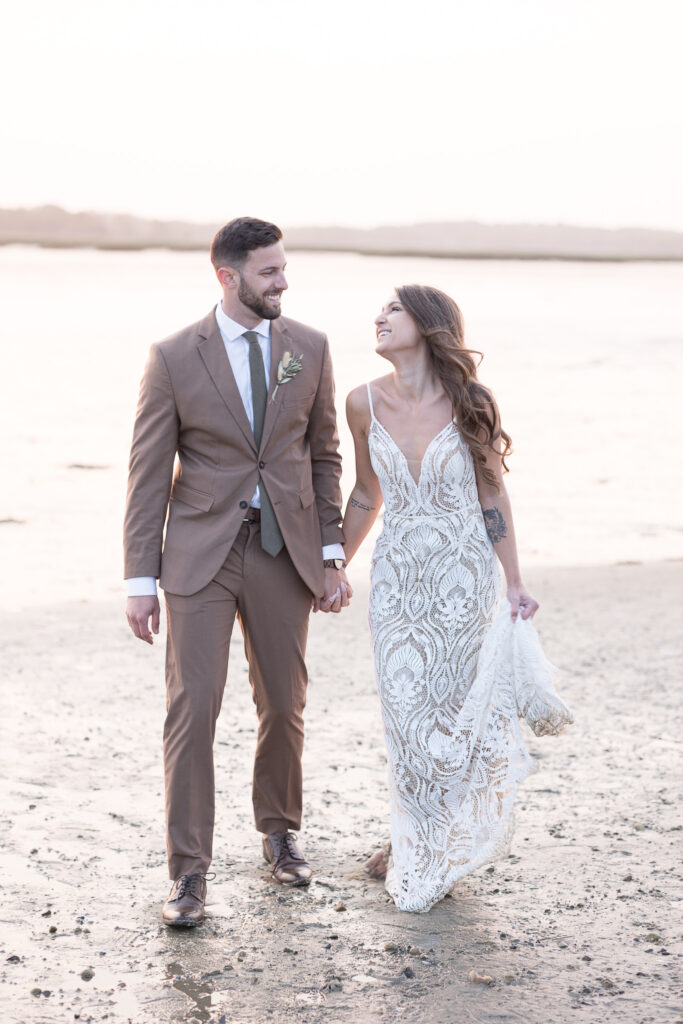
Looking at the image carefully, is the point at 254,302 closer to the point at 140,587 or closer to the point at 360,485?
the point at 360,485

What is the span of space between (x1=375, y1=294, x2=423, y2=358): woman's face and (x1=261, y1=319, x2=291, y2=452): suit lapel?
325 millimetres

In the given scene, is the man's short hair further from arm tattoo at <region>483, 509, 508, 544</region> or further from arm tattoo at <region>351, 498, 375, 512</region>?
arm tattoo at <region>483, 509, 508, 544</region>

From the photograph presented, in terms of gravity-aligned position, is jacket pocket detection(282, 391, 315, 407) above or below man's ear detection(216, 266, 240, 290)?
below

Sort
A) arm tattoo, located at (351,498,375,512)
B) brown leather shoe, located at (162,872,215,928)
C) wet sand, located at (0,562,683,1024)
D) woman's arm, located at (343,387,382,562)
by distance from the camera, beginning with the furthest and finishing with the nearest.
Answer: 1. arm tattoo, located at (351,498,375,512)
2. woman's arm, located at (343,387,382,562)
3. brown leather shoe, located at (162,872,215,928)
4. wet sand, located at (0,562,683,1024)

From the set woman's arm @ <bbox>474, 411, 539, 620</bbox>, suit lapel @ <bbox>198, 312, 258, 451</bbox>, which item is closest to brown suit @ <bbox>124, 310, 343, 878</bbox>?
suit lapel @ <bbox>198, 312, 258, 451</bbox>

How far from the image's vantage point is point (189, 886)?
4.16m

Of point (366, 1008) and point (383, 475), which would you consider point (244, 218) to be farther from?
point (366, 1008)

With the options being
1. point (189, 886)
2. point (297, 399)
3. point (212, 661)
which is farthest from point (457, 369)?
point (189, 886)

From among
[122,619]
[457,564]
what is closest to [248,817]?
[457,564]

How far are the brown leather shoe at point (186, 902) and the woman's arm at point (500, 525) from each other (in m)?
1.38

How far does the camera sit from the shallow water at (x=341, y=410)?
43.0 feet

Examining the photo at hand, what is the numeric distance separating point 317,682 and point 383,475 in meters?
2.92

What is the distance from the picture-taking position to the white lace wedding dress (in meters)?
4.25

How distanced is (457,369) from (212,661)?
1.25 metres
